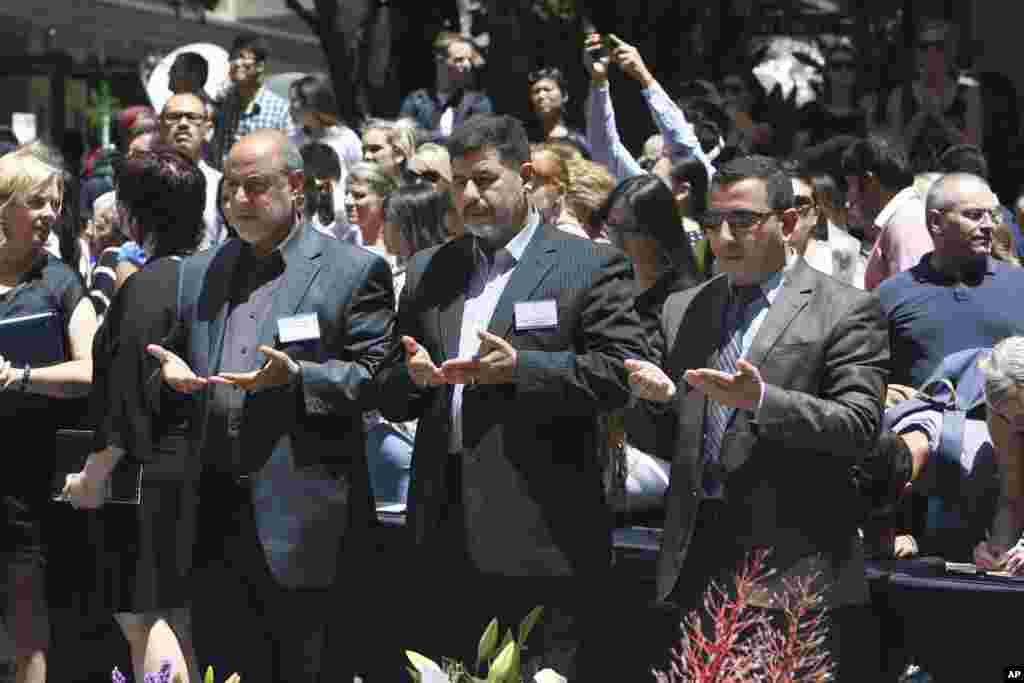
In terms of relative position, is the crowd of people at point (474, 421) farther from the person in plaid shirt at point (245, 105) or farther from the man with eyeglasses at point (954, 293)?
the person in plaid shirt at point (245, 105)

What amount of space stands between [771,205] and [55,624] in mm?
3147

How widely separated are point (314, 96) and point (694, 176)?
2.60 metres

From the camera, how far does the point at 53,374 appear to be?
19.2 ft

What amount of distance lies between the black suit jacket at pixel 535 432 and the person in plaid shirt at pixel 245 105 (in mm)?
5560

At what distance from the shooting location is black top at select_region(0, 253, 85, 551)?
19.5 feet

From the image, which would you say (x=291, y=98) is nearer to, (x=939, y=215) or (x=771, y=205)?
(x=939, y=215)

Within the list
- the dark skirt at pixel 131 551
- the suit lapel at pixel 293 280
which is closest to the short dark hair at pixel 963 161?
the suit lapel at pixel 293 280

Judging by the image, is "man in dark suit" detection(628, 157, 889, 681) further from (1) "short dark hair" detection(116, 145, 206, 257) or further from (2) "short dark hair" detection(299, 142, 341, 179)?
(2) "short dark hair" detection(299, 142, 341, 179)

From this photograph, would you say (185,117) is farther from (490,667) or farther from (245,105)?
(490,667)

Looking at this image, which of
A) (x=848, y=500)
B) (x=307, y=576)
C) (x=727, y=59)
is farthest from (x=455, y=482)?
(x=727, y=59)

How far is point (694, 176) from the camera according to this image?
8438 mm

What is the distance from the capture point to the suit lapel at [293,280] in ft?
17.4

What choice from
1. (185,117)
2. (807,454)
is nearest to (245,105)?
(185,117)

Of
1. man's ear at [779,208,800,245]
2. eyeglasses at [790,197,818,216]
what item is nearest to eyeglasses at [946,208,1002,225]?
eyeglasses at [790,197,818,216]
